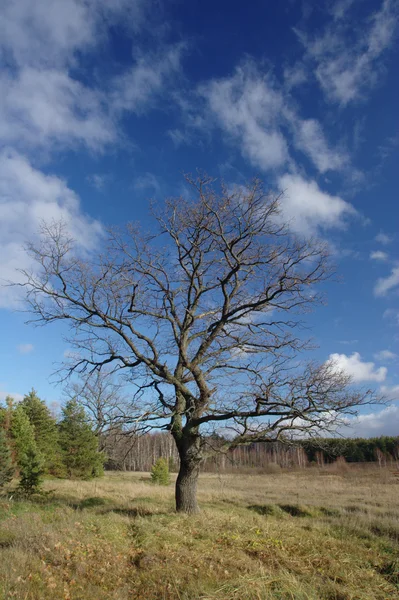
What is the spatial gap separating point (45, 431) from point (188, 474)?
92.6 feet

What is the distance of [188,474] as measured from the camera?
11.1 metres

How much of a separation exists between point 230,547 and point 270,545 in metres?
0.84

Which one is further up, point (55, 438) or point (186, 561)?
point (55, 438)

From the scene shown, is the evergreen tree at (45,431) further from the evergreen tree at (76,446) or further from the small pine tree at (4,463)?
the small pine tree at (4,463)

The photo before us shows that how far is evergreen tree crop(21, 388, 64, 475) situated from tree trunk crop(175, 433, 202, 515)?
81.6ft

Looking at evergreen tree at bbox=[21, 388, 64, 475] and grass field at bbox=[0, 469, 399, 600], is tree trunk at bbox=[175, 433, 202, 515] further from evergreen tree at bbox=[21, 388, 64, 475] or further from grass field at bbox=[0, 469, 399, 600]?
evergreen tree at bbox=[21, 388, 64, 475]

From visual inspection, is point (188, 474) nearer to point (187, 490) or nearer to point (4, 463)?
point (187, 490)

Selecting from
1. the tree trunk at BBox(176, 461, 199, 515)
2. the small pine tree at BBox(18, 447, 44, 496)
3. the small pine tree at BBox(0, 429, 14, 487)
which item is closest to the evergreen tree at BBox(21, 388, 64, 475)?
the small pine tree at BBox(0, 429, 14, 487)

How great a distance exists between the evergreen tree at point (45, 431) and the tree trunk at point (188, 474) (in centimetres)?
2487

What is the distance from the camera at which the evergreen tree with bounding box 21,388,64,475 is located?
32844 millimetres

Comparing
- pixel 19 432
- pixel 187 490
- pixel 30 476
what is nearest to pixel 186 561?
pixel 187 490

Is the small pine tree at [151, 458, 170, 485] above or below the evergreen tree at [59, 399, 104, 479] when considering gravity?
below

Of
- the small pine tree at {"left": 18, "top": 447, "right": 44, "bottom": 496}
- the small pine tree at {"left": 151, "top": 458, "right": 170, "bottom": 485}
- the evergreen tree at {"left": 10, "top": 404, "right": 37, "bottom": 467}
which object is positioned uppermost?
the evergreen tree at {"left": 10, "top": 404, "right": 37, "bottom": 467}

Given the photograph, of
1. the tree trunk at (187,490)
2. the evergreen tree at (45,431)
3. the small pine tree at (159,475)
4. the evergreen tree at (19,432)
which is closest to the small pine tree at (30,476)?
the evergreen tree at (19,432)
